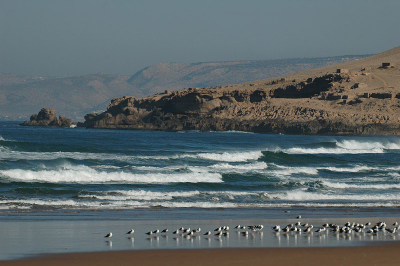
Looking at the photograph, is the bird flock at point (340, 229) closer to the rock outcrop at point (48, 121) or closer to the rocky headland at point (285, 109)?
the rocky headland at point (285, 109)

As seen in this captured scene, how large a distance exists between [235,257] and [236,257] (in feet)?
0.07

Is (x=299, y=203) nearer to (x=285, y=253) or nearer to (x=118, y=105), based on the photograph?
(x=285, y=253)

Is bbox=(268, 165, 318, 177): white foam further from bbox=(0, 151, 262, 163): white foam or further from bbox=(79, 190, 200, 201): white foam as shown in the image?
bbox=(79, 190, 200, 201): white foam

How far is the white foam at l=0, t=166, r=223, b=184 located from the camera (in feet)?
81.2

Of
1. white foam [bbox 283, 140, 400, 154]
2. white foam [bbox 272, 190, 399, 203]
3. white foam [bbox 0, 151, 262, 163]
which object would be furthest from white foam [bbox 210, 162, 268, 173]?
white foam [bbox 283, 140, 400, 154]

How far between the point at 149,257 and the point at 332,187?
16.5 meters

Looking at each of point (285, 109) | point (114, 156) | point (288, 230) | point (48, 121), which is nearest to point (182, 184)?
point (114, 156)

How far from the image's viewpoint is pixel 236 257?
10.4 metres

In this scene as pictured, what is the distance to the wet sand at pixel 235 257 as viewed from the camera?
9.86 meters

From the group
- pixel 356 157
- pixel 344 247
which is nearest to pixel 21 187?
pixel 344 247

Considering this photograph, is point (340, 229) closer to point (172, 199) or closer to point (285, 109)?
point (172, 199)

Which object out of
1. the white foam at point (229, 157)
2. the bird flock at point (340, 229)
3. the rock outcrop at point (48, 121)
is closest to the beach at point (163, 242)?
the bird flock at point (340, 229)

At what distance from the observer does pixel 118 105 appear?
125 meters

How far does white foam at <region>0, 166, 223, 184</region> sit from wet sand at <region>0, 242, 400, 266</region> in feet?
47.5
